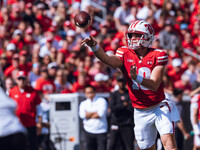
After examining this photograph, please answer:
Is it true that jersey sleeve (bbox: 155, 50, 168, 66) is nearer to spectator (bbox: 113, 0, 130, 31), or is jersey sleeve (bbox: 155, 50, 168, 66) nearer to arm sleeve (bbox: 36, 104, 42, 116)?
arm sleeve (bbox: 36, 104, 42, 116)

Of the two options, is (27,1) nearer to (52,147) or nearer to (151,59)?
(52,147)

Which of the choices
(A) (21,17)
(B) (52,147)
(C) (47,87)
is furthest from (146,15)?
(B) (52,147)

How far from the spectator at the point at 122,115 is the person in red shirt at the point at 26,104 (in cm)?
152

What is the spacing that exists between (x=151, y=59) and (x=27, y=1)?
8.48 m

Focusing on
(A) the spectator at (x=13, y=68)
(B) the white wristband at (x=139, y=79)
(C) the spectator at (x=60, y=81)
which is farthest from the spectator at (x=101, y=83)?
(B) the white wristband at (x=139, y=79)

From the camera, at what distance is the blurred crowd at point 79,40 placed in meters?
9.98

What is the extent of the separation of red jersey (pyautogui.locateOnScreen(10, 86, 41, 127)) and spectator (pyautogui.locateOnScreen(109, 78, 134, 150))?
1.53 metres

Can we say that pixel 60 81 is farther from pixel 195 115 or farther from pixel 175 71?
pixel 195 115

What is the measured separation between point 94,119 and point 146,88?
3.13 m

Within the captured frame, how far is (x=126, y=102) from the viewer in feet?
28.5

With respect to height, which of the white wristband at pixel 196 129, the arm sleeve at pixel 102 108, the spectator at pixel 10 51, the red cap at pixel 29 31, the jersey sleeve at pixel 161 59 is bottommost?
the white wristband at pixel 196 129

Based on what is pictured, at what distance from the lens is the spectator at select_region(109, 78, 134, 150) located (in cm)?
870

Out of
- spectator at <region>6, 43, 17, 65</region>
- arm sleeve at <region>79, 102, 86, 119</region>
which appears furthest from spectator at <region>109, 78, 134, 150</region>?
spectator at <region>6, 43, 17, 65</region>

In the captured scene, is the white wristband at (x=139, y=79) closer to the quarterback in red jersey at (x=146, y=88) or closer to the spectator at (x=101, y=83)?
the quarterback in red jersey at (x=146, y=88)
